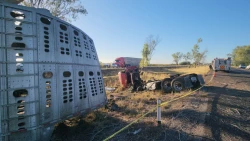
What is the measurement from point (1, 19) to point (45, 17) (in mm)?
1088

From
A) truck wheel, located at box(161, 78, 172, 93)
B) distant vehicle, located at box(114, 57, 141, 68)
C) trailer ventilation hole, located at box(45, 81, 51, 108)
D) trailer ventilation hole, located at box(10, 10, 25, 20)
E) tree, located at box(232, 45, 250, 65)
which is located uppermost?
tree, located at box(232, 45, 250, 65)

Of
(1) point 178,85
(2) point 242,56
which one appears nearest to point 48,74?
(1) point 178,85

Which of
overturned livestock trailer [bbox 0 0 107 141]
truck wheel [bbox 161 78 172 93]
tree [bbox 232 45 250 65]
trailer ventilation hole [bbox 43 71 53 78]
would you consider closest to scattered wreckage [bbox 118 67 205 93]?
truck wheel [bbox 161 78 172 93]

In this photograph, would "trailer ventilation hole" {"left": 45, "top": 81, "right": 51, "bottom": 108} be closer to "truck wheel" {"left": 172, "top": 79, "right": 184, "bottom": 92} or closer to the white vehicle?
"truck wheel" {"left": 172, "top": 79, "right": 184, "bottom": 92}

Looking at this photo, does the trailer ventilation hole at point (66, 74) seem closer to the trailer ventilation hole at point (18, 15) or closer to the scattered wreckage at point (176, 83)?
the trailer ventilation hole at point (18, 15)

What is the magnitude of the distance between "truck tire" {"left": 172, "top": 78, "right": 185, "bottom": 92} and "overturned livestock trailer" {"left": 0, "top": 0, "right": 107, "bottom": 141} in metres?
6.73

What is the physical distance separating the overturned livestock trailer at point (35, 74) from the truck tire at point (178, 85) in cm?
673

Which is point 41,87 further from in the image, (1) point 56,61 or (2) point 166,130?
(2) point 166,130

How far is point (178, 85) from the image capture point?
1022 centimetres

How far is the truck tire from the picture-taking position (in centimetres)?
1008

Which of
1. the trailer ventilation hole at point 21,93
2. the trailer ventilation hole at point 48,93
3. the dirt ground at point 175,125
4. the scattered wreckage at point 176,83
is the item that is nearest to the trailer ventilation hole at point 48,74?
the trailer ventilation hole at point 48,93

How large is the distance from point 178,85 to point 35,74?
8516mm

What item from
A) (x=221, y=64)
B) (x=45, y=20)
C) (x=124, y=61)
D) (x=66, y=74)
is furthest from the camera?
(x=124, y=61)

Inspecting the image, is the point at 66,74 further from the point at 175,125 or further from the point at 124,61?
the point at 124,61
